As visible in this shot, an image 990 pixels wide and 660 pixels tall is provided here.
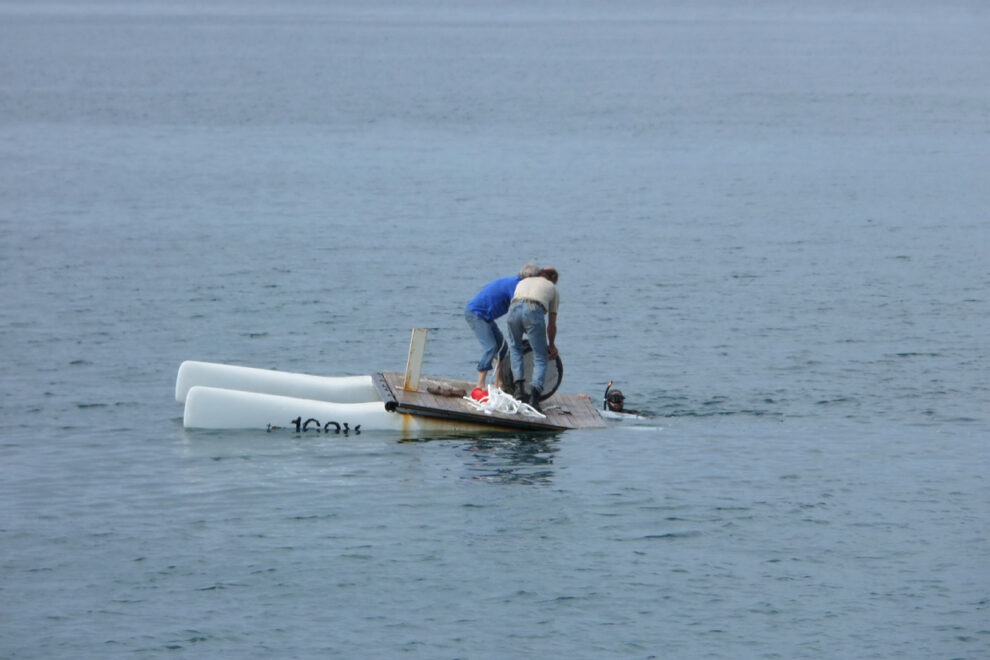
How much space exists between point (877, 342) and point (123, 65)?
4116 inches

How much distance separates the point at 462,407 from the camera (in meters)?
20.9

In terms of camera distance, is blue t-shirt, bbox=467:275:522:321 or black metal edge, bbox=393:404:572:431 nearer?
black metal edge, bbox=393:404:572:431

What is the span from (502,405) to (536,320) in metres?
1.35

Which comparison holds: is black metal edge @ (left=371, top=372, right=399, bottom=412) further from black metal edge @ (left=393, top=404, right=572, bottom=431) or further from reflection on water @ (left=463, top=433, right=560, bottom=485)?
reflection on water @ (left=463, top=433, right=560, bottom=485)

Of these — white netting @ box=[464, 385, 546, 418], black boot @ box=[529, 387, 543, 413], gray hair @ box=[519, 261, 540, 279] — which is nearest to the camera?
gray hair @ box=[519, 261, 540, 279]

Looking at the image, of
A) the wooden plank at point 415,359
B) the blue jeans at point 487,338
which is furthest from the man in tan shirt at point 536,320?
the wooden plank at point 415,359

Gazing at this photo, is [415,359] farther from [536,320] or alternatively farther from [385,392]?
[536,320]

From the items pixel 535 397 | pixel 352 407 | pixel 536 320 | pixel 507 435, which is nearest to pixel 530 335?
pixel 536 320

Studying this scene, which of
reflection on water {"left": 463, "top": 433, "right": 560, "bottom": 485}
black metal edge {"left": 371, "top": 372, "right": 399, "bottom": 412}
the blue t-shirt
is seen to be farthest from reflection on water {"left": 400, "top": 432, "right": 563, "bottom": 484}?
the blue t-shirt

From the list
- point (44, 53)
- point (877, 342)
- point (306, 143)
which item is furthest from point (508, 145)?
point (44, 53)

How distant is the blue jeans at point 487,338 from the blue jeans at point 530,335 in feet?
0.65

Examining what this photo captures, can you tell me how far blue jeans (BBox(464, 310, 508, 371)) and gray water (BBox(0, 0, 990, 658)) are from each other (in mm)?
1174

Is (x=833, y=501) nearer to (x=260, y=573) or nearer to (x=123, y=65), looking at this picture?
(x=260, y=573)

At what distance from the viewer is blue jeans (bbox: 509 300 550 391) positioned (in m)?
20.4
